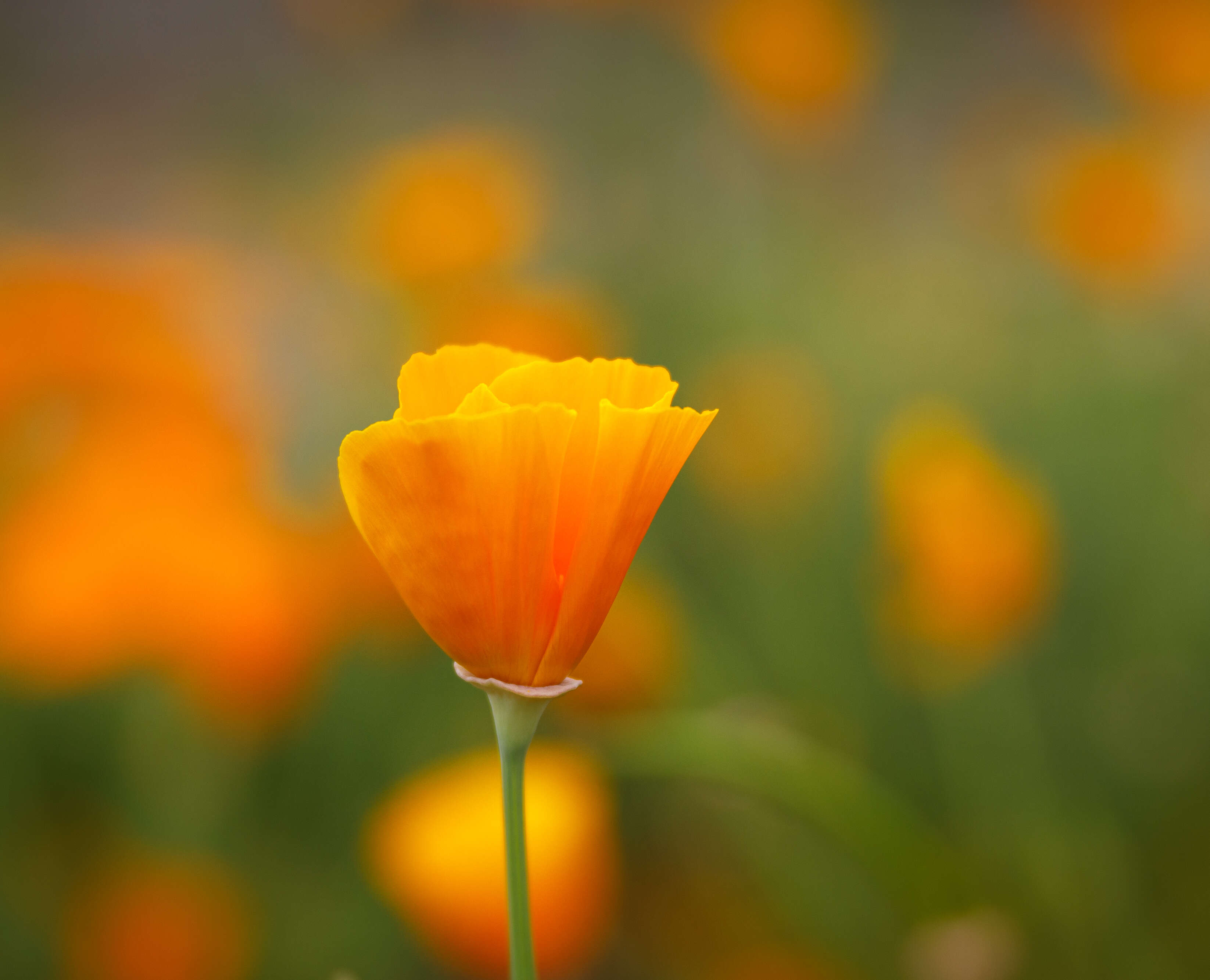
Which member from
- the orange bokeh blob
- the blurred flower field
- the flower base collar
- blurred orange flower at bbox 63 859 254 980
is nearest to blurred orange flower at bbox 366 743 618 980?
the blurred flower field

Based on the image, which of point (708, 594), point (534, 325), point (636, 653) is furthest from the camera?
point (708, 594)

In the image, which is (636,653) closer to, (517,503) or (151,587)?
(151,587)

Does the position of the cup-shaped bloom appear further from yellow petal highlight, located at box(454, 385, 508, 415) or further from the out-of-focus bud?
the out-of-focus bud

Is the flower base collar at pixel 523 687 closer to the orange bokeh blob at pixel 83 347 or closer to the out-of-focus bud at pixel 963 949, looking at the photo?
the out-of-focus bud at pixel 963 949

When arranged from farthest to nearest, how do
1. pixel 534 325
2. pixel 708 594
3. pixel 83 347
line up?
pixel 708 594, pixel 534 325, pixel 83 347

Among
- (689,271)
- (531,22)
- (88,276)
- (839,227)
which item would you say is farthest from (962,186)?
Answer: (88,276)

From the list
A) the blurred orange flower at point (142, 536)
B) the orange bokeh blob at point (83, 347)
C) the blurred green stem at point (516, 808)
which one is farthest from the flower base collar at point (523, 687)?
the orange bokeh blob at point (83, 347)

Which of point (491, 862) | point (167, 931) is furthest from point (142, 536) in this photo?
point (491, 862)

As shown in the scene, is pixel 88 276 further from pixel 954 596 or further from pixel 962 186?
pixel 962 186
